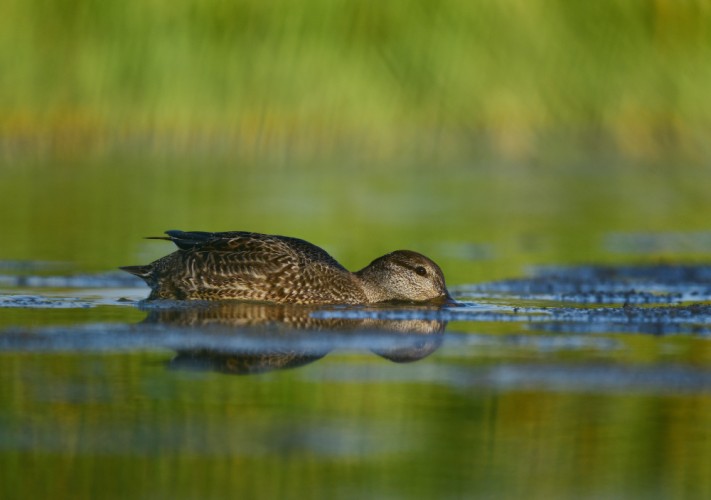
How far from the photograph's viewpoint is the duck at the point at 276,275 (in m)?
8.32

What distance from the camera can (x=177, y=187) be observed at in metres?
17.0

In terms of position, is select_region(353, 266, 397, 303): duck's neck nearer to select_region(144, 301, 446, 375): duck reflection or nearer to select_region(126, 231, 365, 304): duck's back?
select_region(126, 231, 365, 304): duck's back

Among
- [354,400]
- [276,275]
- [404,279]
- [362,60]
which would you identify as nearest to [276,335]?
[276,275]

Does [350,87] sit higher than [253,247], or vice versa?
[350,87]

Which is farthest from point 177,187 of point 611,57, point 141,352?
point 141,352

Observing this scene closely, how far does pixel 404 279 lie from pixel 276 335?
70.1 inches

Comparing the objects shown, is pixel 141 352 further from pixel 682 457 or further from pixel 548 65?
pixel 548 65

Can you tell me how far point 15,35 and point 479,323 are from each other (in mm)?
5919

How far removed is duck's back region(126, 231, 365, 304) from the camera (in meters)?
8.32

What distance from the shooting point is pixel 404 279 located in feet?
28.1

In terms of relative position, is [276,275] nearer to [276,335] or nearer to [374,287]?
[374,287]

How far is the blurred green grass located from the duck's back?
3723 mm

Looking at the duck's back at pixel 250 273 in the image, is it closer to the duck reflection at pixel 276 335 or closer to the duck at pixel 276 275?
the duck at pixel 276 275

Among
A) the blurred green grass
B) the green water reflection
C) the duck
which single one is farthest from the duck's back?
the blurred green grass
